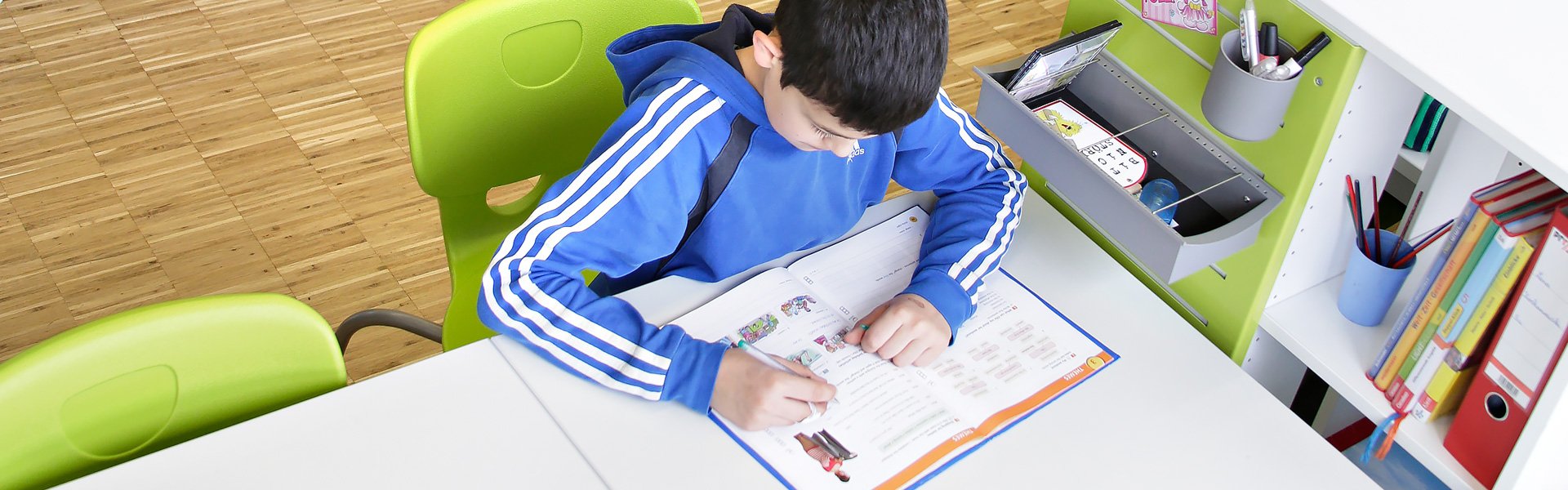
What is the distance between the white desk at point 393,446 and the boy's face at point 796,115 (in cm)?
36

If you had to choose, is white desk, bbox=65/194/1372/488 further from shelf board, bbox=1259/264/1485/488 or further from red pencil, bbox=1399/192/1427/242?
red pencil, bbox=1399/192/1427/242

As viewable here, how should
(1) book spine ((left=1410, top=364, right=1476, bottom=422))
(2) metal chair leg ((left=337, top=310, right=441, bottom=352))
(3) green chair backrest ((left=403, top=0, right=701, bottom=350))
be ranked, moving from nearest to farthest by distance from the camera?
(1) book spine ((left=1410, top=364, right=1476, bottom=422)) → (3) green chair backrest ((left=403, top=0, right=701, bottom=350)) → (2) metal chair leg ((left=337, top=310, right=441, bottom=352))

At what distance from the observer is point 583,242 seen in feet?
4.09

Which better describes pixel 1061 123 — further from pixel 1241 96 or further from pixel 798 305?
pixel 798 305

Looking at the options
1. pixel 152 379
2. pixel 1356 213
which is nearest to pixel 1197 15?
pixel 1356 213

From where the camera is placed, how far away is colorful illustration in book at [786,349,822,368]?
129 centimetres

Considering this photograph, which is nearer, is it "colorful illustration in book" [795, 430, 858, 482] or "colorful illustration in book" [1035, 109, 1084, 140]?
"colorful illustration in book" [795, 430, 858, 482]

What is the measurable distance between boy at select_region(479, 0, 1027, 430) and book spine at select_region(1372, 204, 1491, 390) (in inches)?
16.1

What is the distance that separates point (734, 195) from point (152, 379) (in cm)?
58

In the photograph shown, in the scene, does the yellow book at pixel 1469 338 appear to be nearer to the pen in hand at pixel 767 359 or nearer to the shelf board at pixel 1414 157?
the shelf board at pixel 1414 157

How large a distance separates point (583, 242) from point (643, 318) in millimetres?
110

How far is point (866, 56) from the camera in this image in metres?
1.15

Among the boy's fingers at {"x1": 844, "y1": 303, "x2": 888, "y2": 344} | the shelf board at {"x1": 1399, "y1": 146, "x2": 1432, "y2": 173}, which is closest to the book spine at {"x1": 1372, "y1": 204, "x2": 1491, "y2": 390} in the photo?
the shelf board at {"x1": 1399, "y1": 146, "x2": 1432, "y2": 173}

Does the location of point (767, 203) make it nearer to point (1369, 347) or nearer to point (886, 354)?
point (886, 354)
